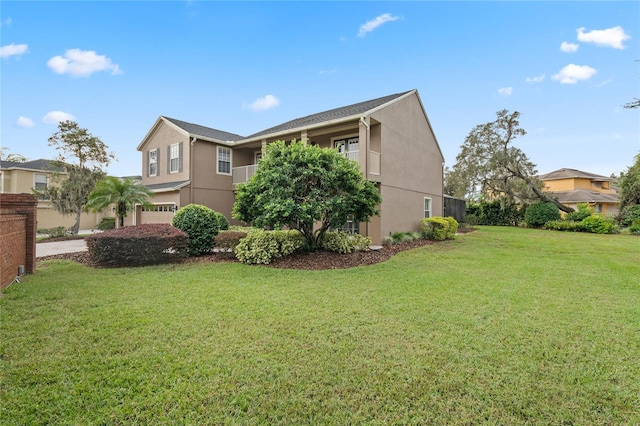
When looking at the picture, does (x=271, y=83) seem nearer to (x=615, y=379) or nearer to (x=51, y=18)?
(x=51, y=18)

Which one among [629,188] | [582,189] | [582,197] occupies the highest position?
[582,189]

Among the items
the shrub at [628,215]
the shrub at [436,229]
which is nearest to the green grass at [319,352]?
the shrub at [436,229]

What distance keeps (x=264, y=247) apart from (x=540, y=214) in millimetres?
24005

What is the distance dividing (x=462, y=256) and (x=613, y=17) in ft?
34.1

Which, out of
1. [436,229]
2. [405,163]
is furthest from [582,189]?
[405,163]

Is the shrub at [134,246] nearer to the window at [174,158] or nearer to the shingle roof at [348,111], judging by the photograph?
the shingle roof at [348,111]

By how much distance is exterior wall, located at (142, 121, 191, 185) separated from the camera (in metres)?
15.3

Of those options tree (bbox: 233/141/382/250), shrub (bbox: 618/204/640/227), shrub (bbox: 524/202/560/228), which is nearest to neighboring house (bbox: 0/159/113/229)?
tree (bbox: 233/141/382/250)

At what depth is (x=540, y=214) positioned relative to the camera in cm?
2308

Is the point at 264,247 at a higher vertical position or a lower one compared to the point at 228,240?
lower

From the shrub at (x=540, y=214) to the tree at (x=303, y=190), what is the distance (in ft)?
68.6

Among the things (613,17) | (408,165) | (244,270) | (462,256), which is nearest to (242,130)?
(408,165)

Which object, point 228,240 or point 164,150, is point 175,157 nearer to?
point 164,150

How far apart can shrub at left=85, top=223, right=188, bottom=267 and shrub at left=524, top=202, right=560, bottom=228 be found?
85.3 feet
